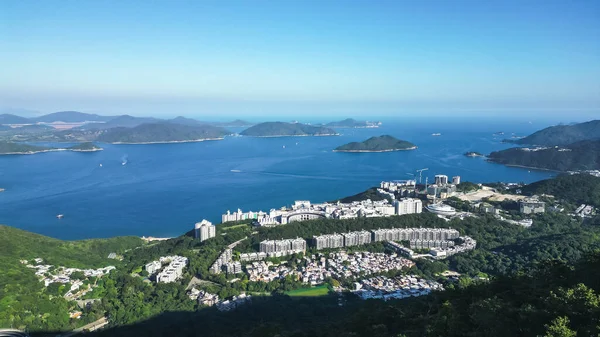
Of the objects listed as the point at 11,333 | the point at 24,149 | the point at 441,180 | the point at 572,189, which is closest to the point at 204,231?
the point at 11,333

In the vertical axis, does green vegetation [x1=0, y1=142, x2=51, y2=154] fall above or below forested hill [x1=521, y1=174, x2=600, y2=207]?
above

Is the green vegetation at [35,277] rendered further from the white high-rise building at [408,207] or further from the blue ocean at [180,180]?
the white high-rise building at [408,207]

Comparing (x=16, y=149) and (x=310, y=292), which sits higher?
(x=16, y=149)

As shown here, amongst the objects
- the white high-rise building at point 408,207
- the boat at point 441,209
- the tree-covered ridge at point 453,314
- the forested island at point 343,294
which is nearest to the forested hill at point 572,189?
the forested island at point 343,294

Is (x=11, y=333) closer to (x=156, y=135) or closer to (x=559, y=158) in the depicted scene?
(x=559, y=158)

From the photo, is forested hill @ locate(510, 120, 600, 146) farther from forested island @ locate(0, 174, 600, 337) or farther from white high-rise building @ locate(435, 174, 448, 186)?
forested island @ locate(0, 174, 600, 337)

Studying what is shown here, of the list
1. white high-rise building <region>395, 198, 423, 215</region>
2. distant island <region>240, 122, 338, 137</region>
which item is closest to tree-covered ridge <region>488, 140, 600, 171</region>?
white high-rise building <region>395, 198, 423, 215</region>

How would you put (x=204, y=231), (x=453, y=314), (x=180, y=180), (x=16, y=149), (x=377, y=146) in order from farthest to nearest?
(x=377, y=146) < (x=16, y=149) < (x=180, y=180) < (x=204, y=231) < (x=453, y=314)
